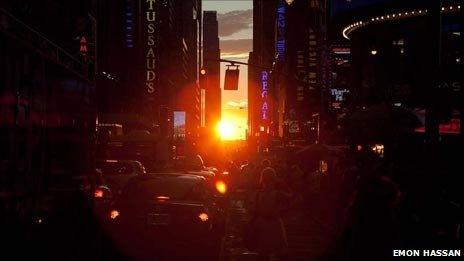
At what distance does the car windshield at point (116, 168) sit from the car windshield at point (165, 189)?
11382 mm

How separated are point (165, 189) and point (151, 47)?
63.3 metres

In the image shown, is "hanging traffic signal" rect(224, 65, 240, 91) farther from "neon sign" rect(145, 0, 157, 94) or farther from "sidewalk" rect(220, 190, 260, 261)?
"neon sign" rect(145, 0, 157, 94)

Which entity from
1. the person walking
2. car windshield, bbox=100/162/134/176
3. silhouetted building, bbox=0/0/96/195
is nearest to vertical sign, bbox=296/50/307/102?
car windshield, bbox=100/162/134/176

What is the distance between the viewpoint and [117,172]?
25812 mm

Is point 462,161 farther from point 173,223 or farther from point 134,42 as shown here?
point 134,42

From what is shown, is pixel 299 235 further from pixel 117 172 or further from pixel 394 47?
pixel 394 47

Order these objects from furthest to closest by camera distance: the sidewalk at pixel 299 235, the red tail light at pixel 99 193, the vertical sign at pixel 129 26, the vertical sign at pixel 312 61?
the vertical sign at pixel 129 26 → the vertical sign at pixel 312 61 → the red tail light at pixel 99 193 → the sidewalk at pixel 299 235

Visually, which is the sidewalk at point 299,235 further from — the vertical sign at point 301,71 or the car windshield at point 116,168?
the vertical sign at point 301,71

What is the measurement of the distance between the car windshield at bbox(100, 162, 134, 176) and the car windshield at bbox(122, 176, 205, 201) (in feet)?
37.3

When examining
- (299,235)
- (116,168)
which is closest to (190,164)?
(116,168)

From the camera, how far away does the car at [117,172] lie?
2462 cm

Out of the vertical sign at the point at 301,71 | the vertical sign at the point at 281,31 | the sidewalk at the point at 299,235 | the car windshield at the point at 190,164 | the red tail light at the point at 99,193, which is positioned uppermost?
the vertical sign at the point at 281,31

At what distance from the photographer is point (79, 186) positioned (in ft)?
46.9

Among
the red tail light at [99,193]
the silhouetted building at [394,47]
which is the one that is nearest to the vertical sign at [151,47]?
the silhouetted building at [394,47]
